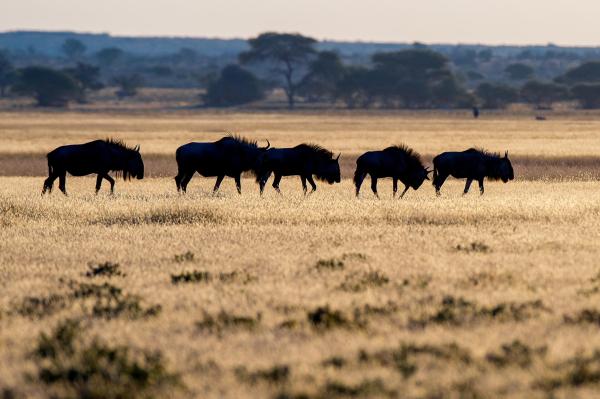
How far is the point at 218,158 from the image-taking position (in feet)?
76.6

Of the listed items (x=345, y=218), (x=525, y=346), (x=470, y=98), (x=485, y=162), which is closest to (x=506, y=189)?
(x=485, y=162)

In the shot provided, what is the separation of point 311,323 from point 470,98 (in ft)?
368

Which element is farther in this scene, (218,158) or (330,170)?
(330,170)

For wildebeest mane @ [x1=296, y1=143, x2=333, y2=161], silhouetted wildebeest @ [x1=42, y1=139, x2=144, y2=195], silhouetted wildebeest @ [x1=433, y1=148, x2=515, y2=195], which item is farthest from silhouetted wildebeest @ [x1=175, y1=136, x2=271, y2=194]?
silhouetted wildebeest @ [x1=433, y1=148, x2=515, y2=195]

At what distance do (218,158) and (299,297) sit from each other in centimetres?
1314

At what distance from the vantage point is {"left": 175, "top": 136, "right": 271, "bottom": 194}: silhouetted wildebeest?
23.3 m

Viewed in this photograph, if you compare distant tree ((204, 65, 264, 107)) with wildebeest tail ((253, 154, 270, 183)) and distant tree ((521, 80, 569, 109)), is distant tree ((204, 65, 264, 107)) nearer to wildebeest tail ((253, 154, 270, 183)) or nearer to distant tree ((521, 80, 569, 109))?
distant tree ((521, 80, 569, 109))

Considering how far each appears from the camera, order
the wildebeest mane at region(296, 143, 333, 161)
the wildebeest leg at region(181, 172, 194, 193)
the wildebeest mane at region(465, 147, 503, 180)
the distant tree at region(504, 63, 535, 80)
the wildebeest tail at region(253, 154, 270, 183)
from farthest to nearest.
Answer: the distant tree at region(504, 63, 535, 80) → the wildebeest mane at region(465, 147, 503, 180) → the wildebeest mane at region(296, 143, 333, 161) → the wildebeest tail at region(253, 154, 270, 183) → the wildebeest leg at region(181, 172, 194, 193)

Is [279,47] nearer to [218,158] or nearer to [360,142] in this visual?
[360,142]

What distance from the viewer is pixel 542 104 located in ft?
393

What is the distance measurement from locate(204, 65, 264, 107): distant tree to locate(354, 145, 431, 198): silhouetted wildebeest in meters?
104

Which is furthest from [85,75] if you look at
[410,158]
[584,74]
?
[410,158]

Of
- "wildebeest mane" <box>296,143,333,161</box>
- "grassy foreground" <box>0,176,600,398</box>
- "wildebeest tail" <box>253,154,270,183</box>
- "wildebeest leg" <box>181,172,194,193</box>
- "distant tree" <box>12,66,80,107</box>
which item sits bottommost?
"grassy foreground" <box>0,176,600,398</box>

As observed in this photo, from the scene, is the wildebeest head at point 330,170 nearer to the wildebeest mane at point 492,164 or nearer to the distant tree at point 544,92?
the wildebeest mane at point 492,164
